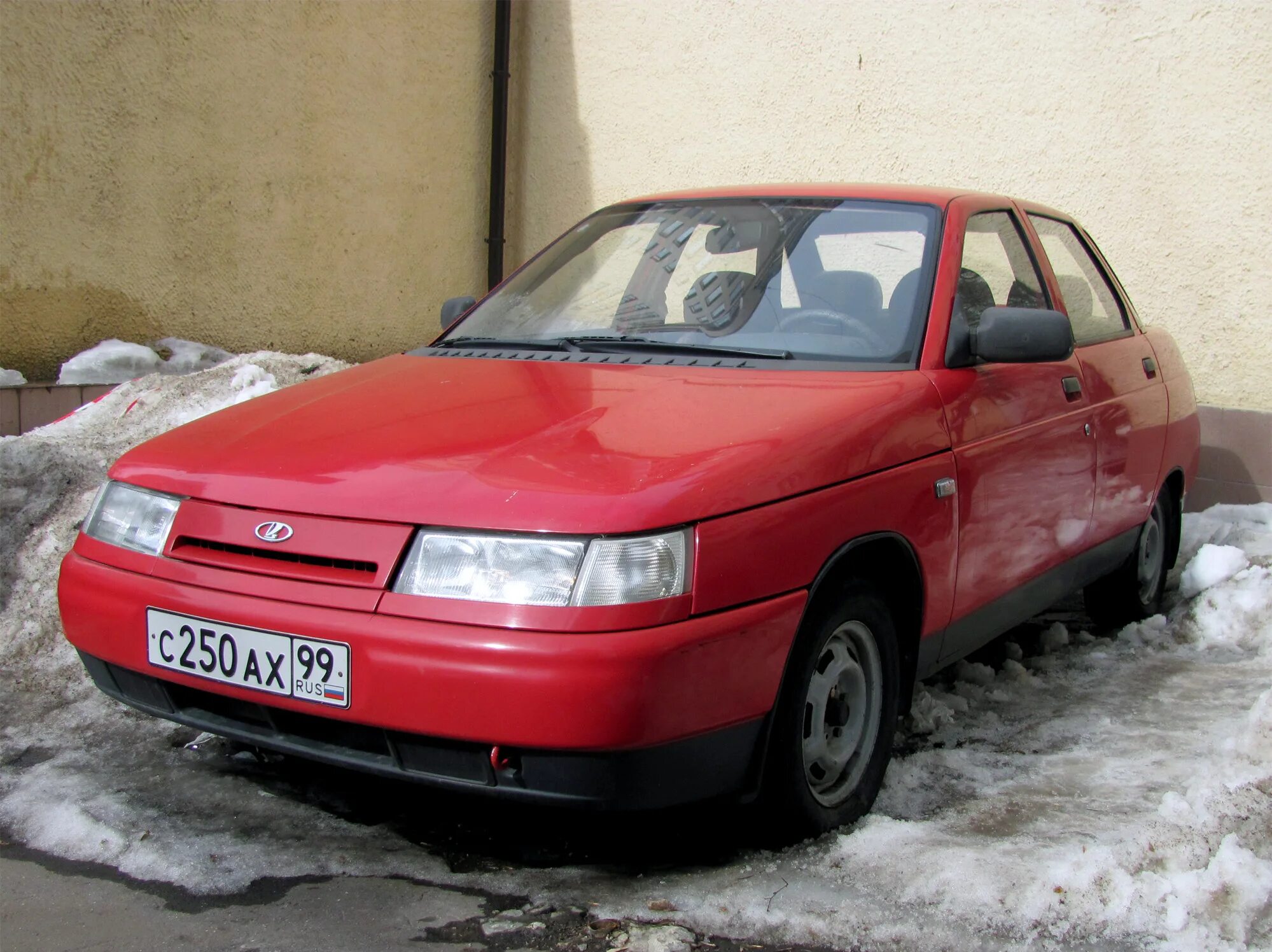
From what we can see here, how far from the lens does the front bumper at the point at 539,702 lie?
2.34 meters

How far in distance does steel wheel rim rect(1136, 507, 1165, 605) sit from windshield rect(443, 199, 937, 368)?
189 centimetres

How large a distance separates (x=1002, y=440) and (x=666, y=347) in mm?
953

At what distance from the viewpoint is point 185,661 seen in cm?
268

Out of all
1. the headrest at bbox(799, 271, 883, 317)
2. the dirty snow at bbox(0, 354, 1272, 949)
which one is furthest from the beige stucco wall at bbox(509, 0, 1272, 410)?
the headrest at bbox(799, 271, 883, 317)

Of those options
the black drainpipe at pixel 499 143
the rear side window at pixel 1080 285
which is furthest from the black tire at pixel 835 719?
the black drainpipe at pixel 499 143

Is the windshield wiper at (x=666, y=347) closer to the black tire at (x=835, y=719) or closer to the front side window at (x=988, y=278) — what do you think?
the front side window at (x=988, y=278)

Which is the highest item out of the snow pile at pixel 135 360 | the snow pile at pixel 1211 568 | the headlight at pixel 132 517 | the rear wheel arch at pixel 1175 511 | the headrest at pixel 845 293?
the headrest at pixel 845 293

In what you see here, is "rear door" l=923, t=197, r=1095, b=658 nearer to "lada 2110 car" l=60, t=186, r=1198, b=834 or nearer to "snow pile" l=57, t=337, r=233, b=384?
"lada 2110 car" l=60, t=186, r=1198, b=834

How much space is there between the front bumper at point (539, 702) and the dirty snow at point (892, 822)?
34 centimetres

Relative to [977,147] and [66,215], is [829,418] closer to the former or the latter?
[977,147]

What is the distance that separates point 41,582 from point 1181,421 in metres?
4.24

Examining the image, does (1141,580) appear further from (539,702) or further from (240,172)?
(240,172)

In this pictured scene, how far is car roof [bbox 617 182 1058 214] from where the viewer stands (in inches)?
153

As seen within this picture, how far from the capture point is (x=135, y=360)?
6570 millimetres
